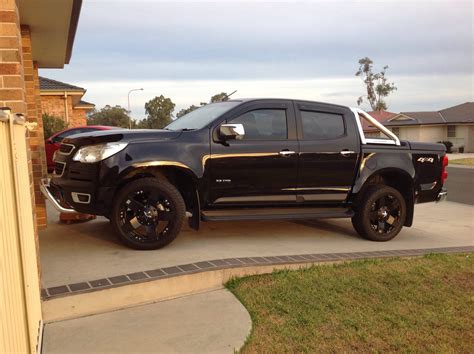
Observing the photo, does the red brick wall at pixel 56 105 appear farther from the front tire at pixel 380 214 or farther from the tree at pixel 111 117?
the tree at pixel 111 117

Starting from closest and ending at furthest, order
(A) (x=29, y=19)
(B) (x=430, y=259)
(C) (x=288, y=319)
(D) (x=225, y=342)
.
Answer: (D) (x=225, y=342) → (C) (x=288, y=319) → (B) (x=430, y=259) → (A) (x=29, y=19)

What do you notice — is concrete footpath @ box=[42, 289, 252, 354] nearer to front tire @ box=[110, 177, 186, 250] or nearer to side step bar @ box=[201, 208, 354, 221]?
front tire @ box=[110, 177, 186, 250]

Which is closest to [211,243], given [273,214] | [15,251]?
[273,214]

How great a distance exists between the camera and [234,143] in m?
5.65

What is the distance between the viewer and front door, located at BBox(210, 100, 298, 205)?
18.3ft

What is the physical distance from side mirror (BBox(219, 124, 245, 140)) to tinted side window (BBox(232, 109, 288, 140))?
0.34 metres

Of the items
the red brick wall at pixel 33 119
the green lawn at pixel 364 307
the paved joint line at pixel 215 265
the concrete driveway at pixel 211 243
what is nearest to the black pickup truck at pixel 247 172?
the concrete driveway at pixel 211 243

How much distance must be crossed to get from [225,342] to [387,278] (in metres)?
2.11

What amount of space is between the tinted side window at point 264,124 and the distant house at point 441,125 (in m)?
45.7

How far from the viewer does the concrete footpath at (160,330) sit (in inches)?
137

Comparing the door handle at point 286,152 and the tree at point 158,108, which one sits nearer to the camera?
the door handle at point 286,152

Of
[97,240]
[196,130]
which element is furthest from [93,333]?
[196,130]

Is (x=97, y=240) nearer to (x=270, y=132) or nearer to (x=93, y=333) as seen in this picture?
(x=93, y=333)

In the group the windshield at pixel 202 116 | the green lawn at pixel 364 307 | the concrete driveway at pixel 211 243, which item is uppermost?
the windshield at pixel 202 116
